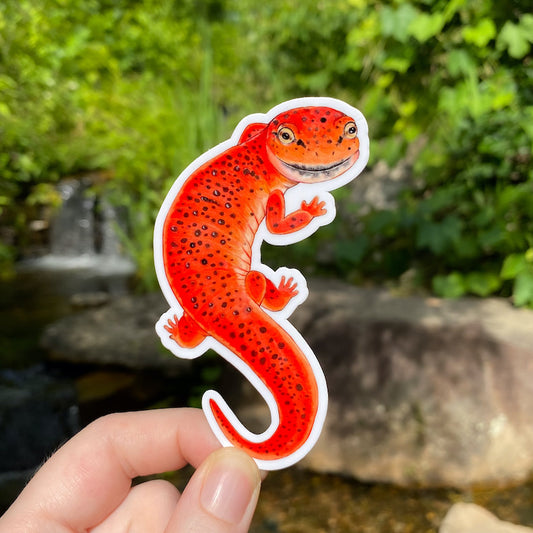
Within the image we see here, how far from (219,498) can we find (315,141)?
79 centimetres

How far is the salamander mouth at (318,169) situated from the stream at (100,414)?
1613mm

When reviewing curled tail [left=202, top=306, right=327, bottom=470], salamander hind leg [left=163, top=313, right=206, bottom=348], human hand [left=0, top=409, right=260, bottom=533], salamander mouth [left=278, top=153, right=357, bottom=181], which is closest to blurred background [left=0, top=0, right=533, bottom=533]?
human hand [left=0, top=409, right=260, bottom=533]

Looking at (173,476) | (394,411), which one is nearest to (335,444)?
(394,411)

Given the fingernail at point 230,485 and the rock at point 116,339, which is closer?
the fingernail at point 230,485

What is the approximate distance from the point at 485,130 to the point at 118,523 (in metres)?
2.97

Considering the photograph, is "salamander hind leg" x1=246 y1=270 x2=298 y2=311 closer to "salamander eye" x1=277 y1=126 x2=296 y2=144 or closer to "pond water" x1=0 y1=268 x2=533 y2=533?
"salamander eye" x1=277 y1=126 x2=296 y2=144

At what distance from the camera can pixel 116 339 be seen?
3211 mm

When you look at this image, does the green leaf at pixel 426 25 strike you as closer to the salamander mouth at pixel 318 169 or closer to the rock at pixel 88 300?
the salamander mouth at pixel 318 169

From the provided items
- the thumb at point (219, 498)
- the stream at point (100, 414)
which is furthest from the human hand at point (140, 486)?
the stream at point (100, 414)

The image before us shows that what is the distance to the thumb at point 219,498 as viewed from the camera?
90 centimetres

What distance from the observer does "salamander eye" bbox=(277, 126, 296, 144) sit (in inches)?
40.5

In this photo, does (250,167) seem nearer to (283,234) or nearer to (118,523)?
(283,234)

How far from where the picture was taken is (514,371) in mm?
2189

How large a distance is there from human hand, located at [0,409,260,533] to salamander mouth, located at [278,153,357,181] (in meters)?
0.66
